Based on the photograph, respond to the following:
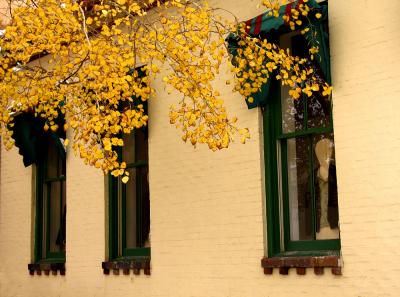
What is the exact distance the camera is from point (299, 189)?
811 cm

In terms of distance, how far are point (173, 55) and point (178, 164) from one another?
7.57 ft

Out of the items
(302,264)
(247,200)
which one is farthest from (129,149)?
(302,264)

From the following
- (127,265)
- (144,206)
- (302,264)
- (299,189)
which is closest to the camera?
(302,264)

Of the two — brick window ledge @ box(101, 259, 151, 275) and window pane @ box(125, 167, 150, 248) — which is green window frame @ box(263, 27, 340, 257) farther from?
window pane @ box(125, 167, 150, 248)

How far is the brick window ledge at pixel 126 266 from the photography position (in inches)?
381

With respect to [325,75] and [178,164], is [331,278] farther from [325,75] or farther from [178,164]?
[178,164]

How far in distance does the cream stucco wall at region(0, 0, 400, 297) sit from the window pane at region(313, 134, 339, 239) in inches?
15.3

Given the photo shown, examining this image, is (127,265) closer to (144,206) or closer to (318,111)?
(144,206)

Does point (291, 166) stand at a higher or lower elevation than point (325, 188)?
higher

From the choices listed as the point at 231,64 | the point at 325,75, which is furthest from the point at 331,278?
the point at 231,64

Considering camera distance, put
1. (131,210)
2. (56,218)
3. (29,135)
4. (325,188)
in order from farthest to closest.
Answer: (56,218) → (29,135) → (131,210) → (325,188)

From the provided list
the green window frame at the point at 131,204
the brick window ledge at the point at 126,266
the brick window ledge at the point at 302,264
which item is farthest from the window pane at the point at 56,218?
the brick window ledge at the point at 302,264

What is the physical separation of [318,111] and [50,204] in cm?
621

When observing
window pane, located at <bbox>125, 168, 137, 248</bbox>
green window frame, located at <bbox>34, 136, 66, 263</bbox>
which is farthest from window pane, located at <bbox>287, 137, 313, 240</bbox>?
green window frame, located at <bbox>34, 136, 66, 263</bbox>
